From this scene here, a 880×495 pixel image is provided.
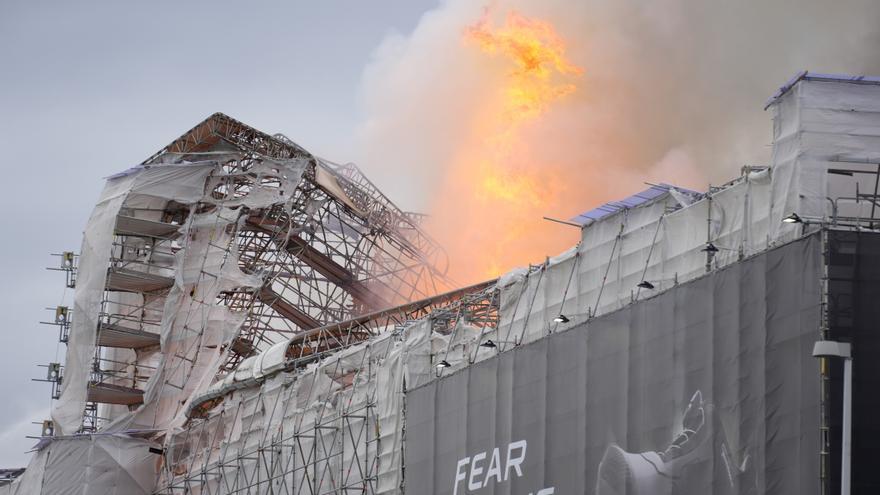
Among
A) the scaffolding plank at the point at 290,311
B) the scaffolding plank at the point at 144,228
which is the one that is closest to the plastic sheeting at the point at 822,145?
the scaffolding plank at the point at 290,311

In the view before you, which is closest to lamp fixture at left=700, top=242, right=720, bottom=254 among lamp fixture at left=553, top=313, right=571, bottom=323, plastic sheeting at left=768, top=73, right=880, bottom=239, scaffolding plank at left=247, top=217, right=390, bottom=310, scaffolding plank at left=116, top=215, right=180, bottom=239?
plastic sheeting at left=768, top=73, right=880, bottom=239

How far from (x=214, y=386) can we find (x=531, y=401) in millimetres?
25264

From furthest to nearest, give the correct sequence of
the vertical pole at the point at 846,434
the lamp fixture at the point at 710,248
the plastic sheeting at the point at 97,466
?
the plastic sheeting at the point at 97,466 < the lamp fixture at the point at 710,248 < the vertical pole at the point at 846,434

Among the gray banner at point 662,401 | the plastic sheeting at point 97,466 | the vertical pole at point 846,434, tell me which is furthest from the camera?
the plastic sheeting at point 97,466

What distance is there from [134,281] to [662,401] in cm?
3879

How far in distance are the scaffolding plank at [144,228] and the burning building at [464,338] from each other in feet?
0.44

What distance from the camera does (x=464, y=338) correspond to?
168ft

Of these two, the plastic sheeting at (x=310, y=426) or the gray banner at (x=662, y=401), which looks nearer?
the gray banner at (x=662, y=401)

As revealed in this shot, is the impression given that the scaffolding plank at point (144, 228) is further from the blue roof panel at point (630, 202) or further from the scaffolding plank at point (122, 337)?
the blue roof panel at point (630, 202)

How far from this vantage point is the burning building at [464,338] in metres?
34.4

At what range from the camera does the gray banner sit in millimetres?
33875

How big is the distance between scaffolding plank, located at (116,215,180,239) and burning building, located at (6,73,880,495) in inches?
5.3

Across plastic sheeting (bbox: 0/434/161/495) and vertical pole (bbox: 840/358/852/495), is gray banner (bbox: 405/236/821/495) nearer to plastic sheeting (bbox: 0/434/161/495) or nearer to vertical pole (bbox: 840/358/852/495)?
vertical pole (bbox: 840/358/852/495)

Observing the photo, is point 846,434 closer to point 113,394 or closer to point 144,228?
point 113,394
